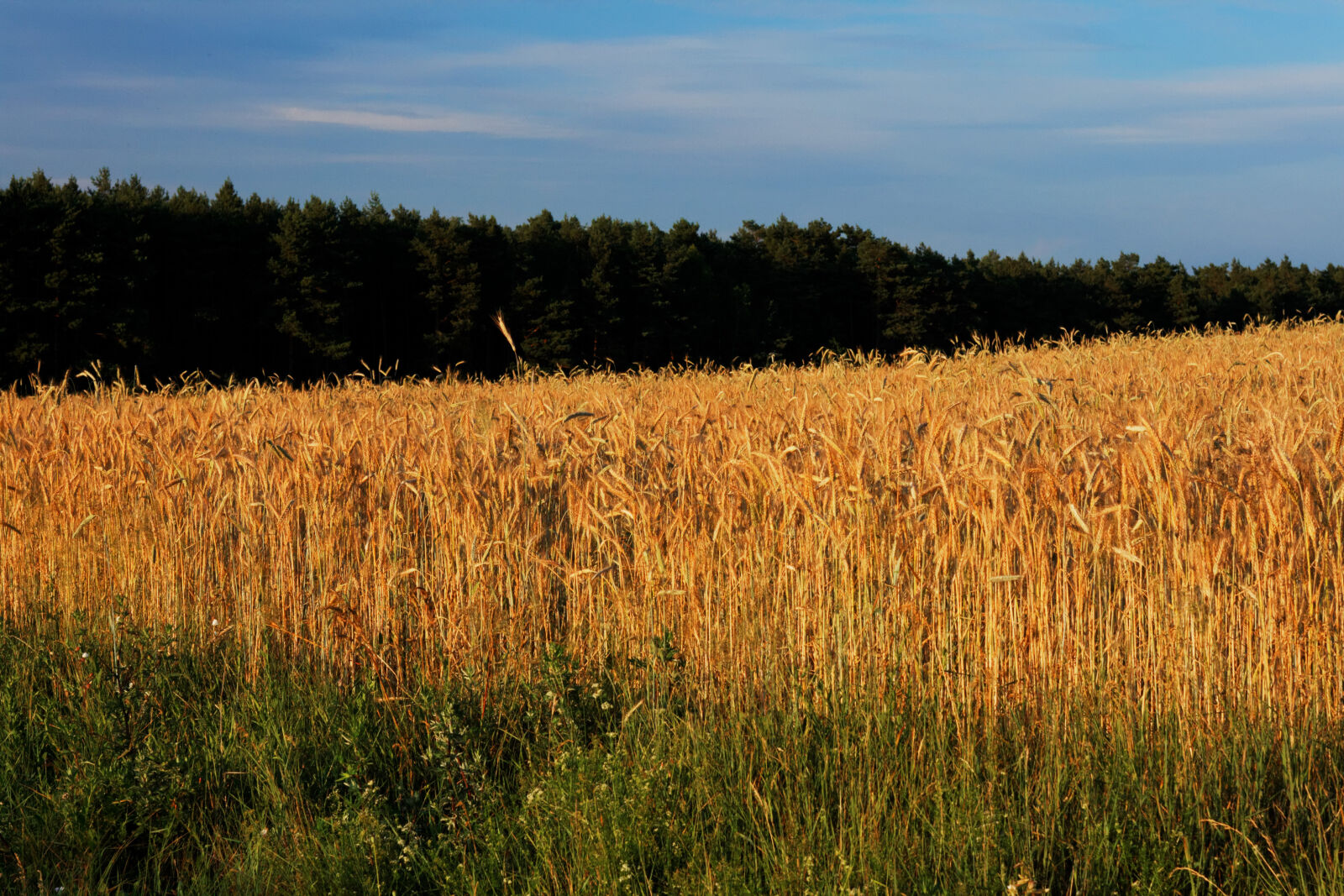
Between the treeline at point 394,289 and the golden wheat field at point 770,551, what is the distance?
66.7 feet

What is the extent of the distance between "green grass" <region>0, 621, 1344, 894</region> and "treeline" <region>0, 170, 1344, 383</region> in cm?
2204

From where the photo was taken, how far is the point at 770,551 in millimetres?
3189

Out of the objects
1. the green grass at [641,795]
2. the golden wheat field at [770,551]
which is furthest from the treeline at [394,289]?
the green grass at [641,795]

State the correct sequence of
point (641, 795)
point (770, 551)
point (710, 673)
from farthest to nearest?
point (770, 551)
point (710, 673)
point (641, 795)

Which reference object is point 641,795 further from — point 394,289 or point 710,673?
point 394,289

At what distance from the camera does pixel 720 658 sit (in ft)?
9.58

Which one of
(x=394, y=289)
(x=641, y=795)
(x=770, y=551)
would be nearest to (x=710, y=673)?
(x=770, y=551)

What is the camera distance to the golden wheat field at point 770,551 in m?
2.75

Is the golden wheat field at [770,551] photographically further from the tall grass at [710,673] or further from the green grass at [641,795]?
the green grass at [641,795]

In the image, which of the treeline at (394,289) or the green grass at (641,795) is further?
the treeline at (394,289)

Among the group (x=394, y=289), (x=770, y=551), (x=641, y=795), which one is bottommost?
(x=641, y=795)

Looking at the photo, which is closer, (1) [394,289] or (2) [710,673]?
(2) [710,673]

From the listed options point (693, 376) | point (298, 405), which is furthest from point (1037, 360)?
point (298, 405)

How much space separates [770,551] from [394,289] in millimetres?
31263
